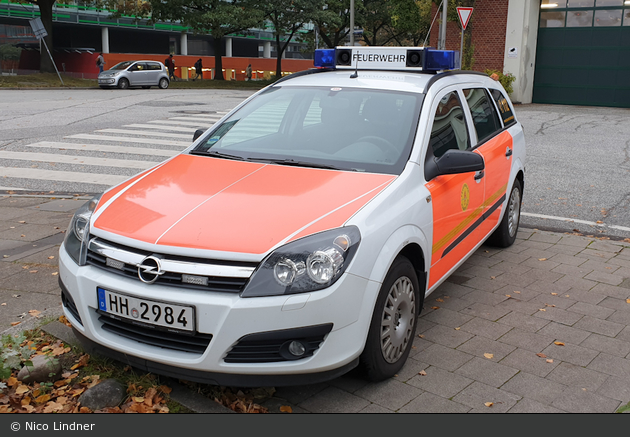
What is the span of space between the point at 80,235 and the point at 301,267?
134 centimetres

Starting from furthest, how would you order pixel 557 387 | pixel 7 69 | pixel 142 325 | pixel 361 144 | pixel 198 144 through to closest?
pixel 7 69 < pixel 198 144 < pixel 361 144 < pixel 557 387 < pixel 142 325

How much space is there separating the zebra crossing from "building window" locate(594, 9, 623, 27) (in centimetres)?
1616

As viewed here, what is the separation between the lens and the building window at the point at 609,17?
2209cm

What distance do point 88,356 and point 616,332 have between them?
3.42 metres

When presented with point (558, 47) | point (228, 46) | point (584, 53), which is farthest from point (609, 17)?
point (228, 46)

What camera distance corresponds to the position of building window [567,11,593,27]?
2264 cm

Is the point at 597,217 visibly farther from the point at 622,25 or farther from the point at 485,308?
the point at 622,25

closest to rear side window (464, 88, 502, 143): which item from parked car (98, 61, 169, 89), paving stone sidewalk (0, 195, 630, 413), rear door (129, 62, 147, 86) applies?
paving stone sidewalk (0, 195, 630, 413)

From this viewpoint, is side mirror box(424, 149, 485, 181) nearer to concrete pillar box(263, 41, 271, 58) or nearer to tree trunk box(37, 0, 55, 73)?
tree trunk box(37, 0, 55, 73)

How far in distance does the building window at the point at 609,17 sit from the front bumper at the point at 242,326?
22.9m

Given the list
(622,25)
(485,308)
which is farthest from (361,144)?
(622,25)

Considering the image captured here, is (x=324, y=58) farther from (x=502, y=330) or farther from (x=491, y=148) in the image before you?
(x=502, y=330)

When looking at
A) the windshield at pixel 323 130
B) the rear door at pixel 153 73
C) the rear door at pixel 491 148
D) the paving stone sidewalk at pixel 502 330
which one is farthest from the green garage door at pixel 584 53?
the windshield at pixel 323 130

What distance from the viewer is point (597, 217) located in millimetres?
7398
